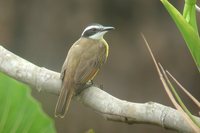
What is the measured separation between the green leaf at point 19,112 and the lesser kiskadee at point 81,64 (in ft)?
2.77

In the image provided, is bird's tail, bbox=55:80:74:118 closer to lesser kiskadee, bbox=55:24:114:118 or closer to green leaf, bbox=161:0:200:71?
lesser kiskadee, bbox=55:24:114:118

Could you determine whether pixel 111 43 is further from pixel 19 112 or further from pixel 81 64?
pixel 19 112

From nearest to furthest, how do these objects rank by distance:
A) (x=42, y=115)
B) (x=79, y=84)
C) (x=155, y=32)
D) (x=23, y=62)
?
(x=42, y=115)
(x=23, y=62)
(x=79, y=84)
(x=155, y=32)

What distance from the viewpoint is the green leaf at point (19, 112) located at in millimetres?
2586

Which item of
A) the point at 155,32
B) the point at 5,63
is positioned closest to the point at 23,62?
the point at 5,63

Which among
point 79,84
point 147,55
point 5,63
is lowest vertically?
point 147,55

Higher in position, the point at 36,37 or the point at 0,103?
the point at 0,103

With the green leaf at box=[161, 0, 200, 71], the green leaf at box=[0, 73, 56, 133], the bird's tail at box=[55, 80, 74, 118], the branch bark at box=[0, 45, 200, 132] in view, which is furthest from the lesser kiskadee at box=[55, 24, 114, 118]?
the green leaf at box=[161, 0, 200, 71]

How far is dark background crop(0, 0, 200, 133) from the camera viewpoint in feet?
20.8

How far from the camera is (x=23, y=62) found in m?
3.17

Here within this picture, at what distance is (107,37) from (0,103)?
12.8ft

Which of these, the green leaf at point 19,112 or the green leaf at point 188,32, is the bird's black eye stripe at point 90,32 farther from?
the green leaf at point 188,32

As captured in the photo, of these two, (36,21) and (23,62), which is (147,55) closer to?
(36,21)

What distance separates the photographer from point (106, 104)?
9.27 feet
